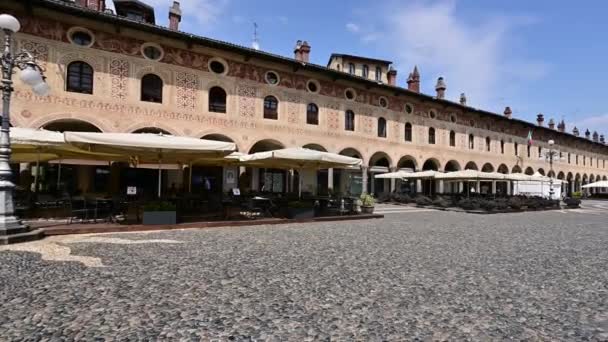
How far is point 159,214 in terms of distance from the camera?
8.12m

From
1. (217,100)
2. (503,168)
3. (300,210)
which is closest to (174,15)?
(217,100)

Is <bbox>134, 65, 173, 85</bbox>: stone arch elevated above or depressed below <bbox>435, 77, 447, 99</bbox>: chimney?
below

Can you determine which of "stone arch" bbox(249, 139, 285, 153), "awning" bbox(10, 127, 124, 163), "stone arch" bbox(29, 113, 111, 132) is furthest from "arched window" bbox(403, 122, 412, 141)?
"awning" bbox(10, 127, 124, 163)

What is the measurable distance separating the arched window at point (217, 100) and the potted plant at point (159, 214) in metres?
8.46

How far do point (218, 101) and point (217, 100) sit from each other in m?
0.07

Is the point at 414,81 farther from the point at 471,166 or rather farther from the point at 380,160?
the point at 471,166

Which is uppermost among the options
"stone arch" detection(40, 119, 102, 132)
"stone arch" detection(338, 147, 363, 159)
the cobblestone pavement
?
"stone arch" detection(40, 119, 102, 132)

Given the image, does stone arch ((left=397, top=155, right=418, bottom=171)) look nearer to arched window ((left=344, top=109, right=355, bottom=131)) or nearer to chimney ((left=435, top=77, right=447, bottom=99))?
arched window ((left=344, top=109, right=355, bottom=131))

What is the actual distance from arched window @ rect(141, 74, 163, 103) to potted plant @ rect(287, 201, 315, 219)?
864 centimetres

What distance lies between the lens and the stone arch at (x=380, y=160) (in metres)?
22.0

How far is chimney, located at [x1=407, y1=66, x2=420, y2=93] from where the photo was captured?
973 inches

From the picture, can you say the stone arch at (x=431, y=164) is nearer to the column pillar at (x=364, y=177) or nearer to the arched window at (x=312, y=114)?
the column pillar at (x=364, y=177)

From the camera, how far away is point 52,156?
9.28 metres

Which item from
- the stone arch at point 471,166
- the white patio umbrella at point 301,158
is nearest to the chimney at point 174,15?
the white patio umbrella at point 301,158
